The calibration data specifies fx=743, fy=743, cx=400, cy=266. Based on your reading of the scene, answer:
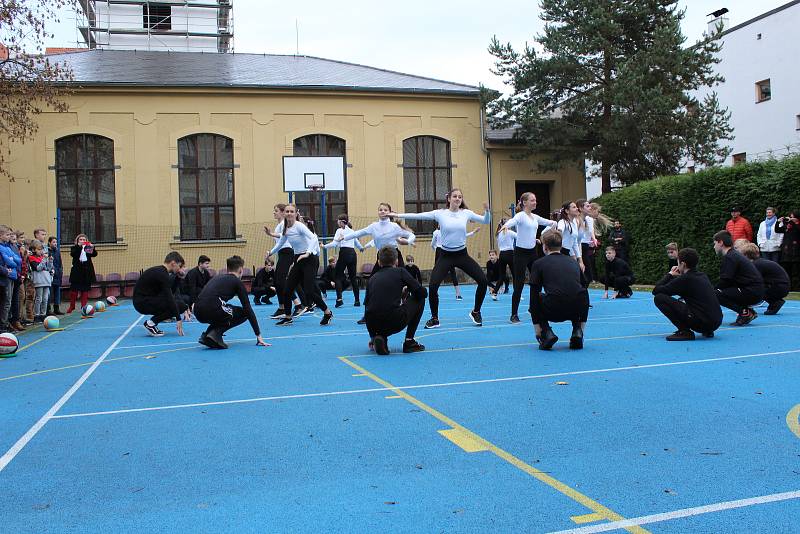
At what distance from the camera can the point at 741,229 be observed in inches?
678

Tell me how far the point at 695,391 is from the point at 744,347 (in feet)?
9.19

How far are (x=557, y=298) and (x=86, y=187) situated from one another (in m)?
22.0

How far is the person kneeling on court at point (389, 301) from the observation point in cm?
861

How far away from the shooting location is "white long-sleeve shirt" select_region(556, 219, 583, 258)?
41.3 feet

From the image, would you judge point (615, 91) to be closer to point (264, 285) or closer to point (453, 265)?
point (264, 285)

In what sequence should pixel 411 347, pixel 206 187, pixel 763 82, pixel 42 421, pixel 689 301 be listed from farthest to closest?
pixel 763 82 < pixel 206 187 < pixel 689 301 < pixel 411 347 < pixel 42 421

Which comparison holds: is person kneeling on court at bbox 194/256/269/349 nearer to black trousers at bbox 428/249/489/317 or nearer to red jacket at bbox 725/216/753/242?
black trousers at bbox 428/249/489/317

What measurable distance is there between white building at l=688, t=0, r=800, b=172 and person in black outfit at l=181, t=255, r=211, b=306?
26071 mm

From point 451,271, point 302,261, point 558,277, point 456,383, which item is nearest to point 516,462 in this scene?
point 456,383

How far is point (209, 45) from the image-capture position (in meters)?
39.6

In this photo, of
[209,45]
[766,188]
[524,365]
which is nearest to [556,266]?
[524,365]

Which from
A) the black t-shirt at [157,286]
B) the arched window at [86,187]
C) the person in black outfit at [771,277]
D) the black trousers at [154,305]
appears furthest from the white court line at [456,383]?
the arched window at [86,187]

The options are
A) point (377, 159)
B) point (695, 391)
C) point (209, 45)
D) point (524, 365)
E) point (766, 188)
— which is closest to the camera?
point (695, 391)

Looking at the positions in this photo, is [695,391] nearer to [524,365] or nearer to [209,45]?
[524,365]
